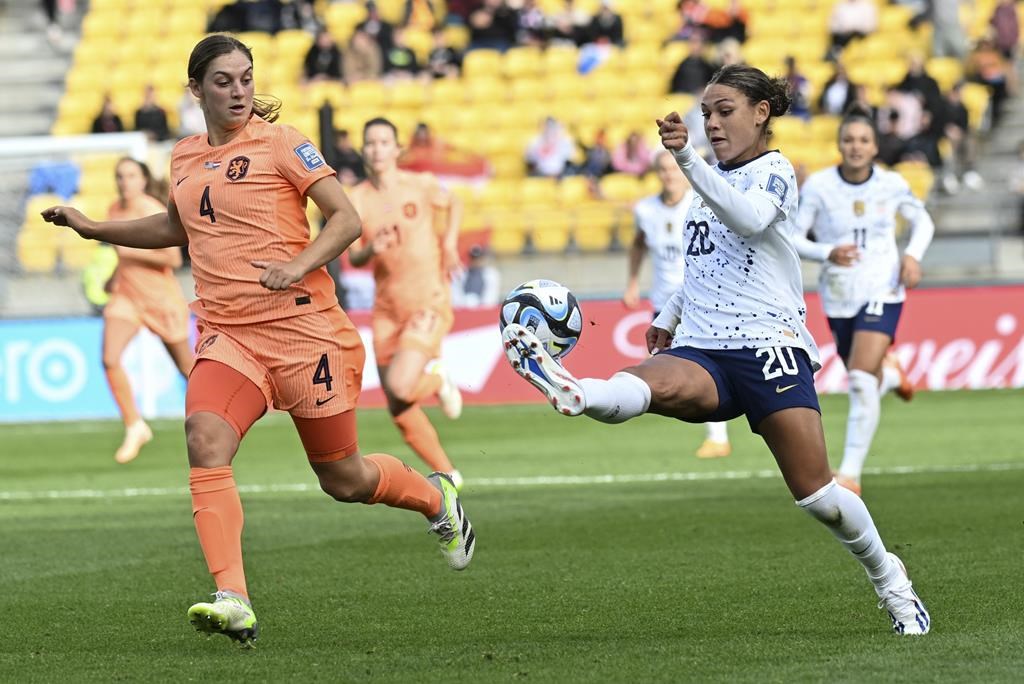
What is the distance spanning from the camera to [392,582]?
26.7 ft

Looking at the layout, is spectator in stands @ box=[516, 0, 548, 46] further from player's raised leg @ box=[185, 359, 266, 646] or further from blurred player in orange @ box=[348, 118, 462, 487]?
player's raised leg @ box=[185, 359, 266, 646]

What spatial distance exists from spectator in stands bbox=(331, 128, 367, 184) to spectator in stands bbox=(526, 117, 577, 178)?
2.57 m

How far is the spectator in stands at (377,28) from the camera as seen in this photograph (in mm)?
25984

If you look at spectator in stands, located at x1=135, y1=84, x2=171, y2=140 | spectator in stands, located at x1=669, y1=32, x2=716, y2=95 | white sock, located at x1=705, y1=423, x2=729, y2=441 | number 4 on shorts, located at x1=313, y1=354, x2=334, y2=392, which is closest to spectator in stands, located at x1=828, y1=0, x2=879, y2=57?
spectator in stands, located at x1=669, y1=32, x2=716, y2=95

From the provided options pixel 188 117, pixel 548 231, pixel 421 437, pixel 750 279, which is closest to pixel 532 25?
pixel 188 117

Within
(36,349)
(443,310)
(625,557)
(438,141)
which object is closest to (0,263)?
(36,349)

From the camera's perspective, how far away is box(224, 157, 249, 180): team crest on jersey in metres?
6.59

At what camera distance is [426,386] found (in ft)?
39.1

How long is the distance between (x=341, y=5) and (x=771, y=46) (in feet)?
23.9

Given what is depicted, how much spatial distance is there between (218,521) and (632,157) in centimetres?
1731

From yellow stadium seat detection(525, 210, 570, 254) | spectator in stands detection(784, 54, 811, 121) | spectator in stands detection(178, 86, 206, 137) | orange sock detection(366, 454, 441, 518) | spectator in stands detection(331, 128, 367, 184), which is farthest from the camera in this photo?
spectator in stands detection(178, 86, 206, 137)

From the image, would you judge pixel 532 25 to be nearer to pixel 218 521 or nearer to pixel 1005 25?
pixel 1005 25

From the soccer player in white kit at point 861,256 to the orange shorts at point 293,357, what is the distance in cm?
468

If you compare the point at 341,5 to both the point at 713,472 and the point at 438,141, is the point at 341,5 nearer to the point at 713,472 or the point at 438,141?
the point at 438,141
